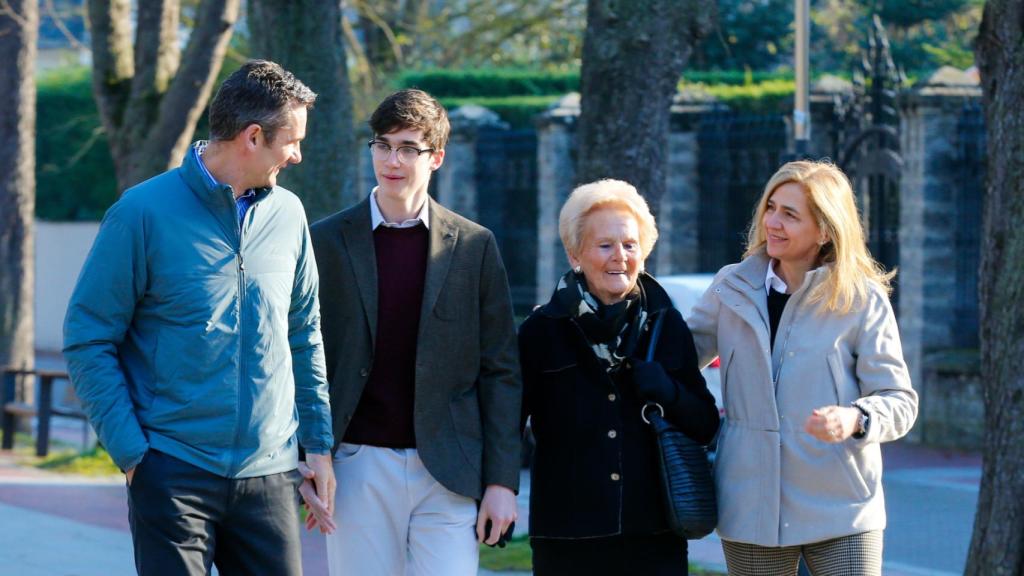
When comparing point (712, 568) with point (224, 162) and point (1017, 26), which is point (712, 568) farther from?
point (224, 162)

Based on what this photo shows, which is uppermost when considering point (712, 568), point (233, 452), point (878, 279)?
point (878, 279)

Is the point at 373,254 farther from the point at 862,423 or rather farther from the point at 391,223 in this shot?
the point at 862,423

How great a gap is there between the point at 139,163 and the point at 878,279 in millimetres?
8317

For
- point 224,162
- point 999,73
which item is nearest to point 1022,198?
point 999,73

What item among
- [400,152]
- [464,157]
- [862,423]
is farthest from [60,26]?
[862,423]

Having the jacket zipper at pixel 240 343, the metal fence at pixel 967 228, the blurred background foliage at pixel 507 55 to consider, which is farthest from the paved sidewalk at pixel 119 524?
the blurred background foliage at pixel 507 55

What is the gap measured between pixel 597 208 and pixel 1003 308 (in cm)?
197

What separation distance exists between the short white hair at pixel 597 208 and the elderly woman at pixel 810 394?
13.1 inches

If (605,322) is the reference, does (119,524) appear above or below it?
below

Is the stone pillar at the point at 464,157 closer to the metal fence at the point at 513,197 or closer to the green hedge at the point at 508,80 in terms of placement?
the metal fence at the point at 513,197

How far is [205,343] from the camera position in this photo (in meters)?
3.54

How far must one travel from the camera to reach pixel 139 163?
452 inches

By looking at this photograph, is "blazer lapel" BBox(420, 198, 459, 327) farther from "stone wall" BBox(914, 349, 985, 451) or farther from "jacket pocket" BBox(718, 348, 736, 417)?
"stone wall" BBox(914, 349, 985, 451)

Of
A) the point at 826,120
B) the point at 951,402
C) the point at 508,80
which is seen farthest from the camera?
the point at 508,80
